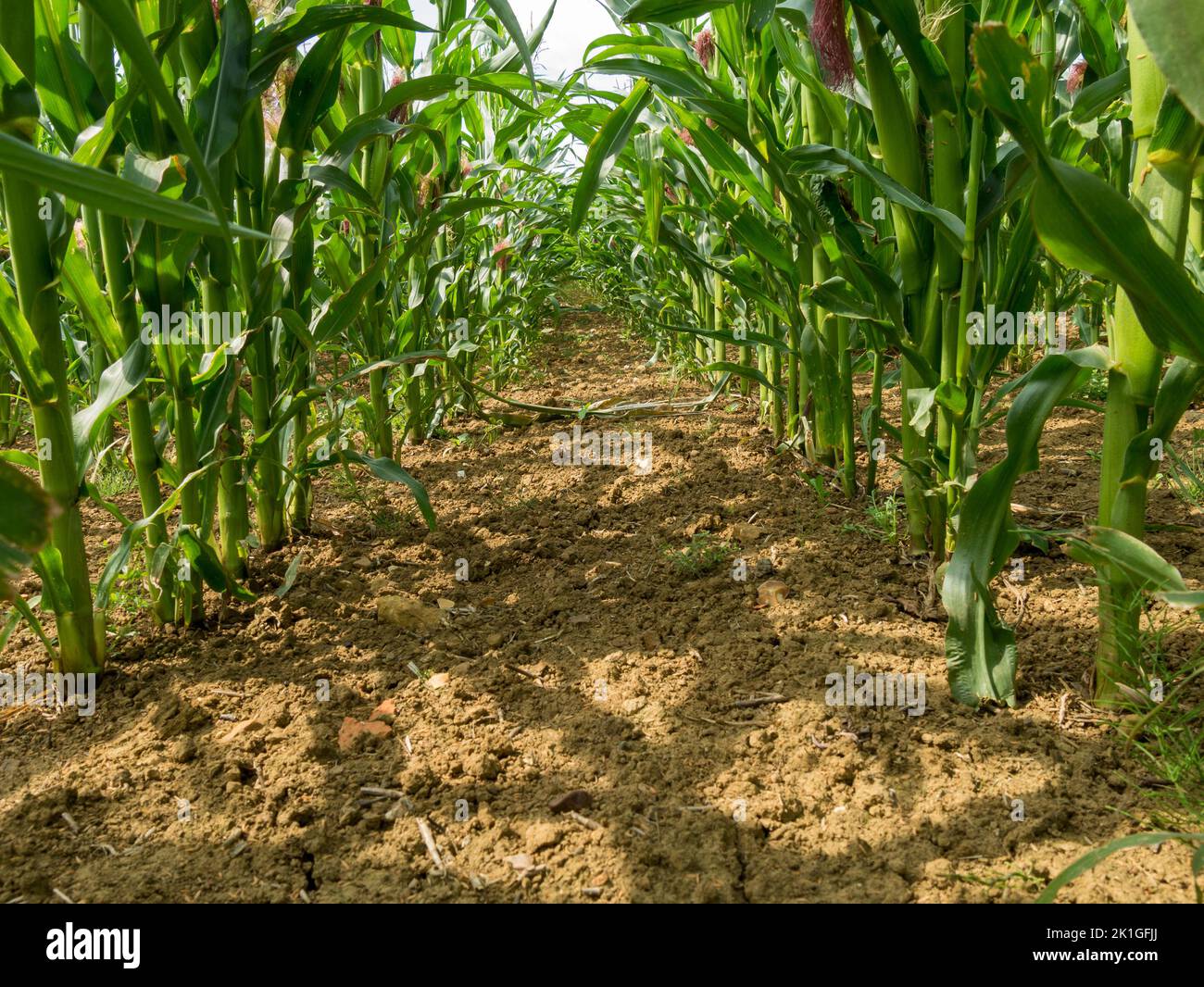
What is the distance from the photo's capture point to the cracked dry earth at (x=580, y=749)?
1040 millimetres

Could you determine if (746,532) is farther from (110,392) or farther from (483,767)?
(110,392)

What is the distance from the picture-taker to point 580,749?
4.25 feet

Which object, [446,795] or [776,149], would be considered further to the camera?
[776,149]

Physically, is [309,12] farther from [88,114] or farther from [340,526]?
[340,526]

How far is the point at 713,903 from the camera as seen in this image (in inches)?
38.7

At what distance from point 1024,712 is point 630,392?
2993 mm

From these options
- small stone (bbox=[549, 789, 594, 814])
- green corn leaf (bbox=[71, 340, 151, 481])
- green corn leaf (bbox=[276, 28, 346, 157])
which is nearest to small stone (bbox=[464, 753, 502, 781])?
small stone (bbox=[549, 789, 594, 814])

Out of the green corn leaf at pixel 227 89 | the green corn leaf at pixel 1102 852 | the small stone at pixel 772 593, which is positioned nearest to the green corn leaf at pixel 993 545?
the green corn leaf at pixel 1102 852

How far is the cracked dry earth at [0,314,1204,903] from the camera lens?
3.41ft

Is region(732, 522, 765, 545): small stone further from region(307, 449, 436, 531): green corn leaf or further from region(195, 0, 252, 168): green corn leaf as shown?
region(195, 0, 252, 168): green corn leaf

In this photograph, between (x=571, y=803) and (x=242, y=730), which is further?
(x=242, y=730)

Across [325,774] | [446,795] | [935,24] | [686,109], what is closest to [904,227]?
[935,24]

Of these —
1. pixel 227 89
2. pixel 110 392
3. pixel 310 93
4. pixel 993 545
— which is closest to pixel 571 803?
pixel 993 545

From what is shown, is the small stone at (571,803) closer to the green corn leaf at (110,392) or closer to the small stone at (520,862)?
the small stone at (520,862)
